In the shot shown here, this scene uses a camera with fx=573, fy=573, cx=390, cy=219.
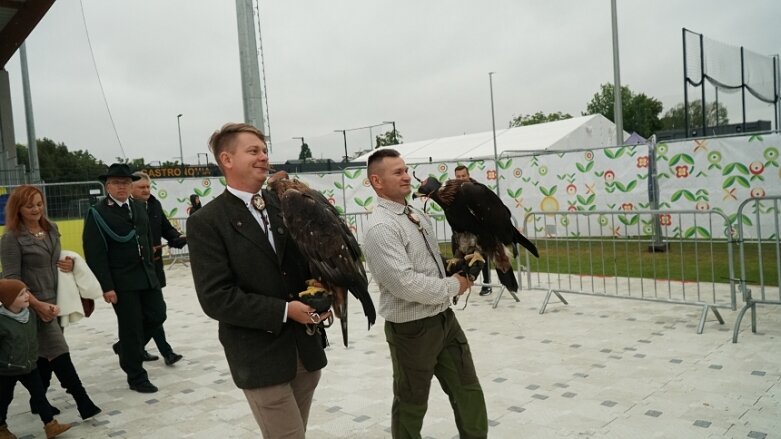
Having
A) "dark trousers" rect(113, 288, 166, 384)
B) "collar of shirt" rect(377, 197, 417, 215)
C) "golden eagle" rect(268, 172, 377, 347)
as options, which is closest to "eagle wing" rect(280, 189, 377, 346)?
"golden eagle" rect(268, 172, 377, 347)

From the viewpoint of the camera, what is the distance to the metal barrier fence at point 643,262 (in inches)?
278

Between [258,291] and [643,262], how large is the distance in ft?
30.3

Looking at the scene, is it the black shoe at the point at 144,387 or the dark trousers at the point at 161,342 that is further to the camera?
the dark trousers at the point at 161,342

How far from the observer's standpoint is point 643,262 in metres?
10.1

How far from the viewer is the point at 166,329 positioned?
305 inches

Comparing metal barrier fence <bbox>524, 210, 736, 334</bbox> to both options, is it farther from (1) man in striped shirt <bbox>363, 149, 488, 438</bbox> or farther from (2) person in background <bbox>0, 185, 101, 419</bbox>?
(2) person in background <bbox>0, 185, 101, 419</bbox>

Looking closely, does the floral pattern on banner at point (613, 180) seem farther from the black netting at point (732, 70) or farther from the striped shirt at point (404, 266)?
the striped shirt at point (404, 266)

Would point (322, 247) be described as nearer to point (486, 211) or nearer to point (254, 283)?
point (254, 283)

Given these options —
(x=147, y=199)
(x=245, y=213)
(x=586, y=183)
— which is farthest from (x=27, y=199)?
(x=586, y=183)

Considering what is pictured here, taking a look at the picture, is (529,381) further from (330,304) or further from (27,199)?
(27,199)

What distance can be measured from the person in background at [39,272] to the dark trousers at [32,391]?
87mm

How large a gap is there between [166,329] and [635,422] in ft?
19.9

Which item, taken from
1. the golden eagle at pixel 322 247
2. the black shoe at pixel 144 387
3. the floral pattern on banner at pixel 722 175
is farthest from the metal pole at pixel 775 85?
the golden eagle at pixel 322 247

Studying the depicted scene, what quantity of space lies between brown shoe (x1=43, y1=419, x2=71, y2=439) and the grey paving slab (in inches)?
4.4
